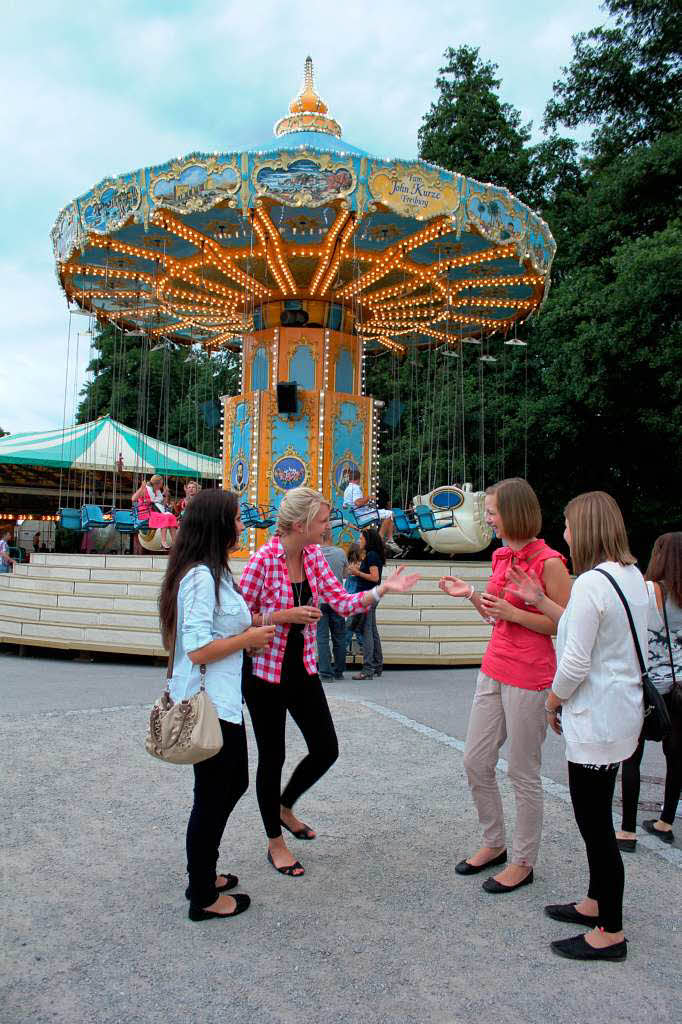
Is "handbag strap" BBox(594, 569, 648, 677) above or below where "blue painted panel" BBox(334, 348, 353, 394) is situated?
below

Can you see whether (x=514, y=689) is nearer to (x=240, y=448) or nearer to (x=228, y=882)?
(x=228, y=882)

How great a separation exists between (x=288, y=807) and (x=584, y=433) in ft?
62.9

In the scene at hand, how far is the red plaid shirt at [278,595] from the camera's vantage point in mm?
3607

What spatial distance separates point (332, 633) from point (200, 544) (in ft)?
20.4

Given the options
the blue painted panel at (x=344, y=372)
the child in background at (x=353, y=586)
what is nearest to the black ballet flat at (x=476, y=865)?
the child in background at (x=353, y=586)

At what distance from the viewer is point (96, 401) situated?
1714 inches

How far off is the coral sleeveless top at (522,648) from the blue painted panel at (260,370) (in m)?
12.2

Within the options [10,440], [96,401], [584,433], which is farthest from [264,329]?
[96,401]

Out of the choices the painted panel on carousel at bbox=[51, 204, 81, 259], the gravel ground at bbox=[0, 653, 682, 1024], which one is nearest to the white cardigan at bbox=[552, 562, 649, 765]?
the gravel ground at bbox=[0, 653, 682, 1024]

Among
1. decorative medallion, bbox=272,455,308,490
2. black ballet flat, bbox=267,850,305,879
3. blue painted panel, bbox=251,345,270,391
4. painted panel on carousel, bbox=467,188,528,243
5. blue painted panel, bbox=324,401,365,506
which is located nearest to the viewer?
black ballet flat, bbox=267,850,305,879

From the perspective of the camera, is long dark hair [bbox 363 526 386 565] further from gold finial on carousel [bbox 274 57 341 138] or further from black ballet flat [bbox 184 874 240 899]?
gold finial on carousel [bbox 274 57 341 138]

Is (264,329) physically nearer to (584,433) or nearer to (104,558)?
(104,558)

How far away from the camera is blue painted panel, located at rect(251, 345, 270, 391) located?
15.4 metres

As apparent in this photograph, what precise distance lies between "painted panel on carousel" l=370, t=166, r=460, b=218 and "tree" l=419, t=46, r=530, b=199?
16.3 metres
